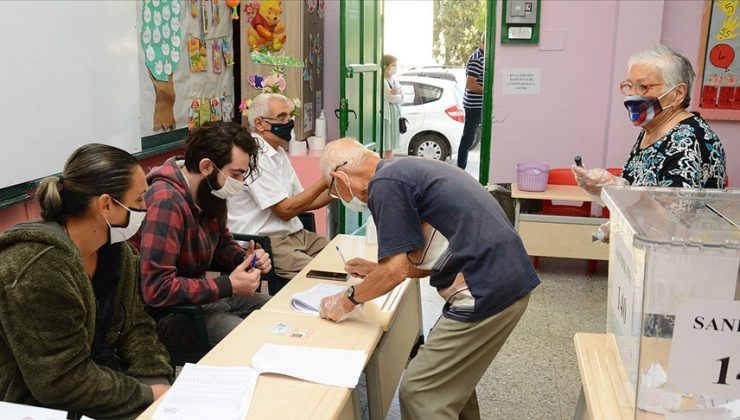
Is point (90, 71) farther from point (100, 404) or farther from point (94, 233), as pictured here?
point (100, 404)

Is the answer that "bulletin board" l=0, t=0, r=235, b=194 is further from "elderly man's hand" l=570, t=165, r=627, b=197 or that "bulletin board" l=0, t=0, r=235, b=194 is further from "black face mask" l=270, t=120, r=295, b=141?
"elderly man's hand" l=570, t=165, r=627, b=197

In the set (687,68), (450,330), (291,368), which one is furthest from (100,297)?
(687,68)

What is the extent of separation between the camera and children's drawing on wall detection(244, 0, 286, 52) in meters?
5.18

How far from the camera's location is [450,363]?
6.89 feet

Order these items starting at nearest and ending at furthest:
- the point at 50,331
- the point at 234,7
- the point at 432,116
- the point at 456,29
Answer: the point at 50,331 → the point at 234,7 → the point at 432,116 → the point at 456,29

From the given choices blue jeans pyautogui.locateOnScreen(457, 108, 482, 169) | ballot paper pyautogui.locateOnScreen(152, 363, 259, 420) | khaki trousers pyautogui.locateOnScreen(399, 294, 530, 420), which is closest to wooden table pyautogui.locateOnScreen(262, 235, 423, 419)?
khaki trousers pyautogui.locateOnScreen(399, 294, 530, 420)

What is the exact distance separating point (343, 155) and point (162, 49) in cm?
251

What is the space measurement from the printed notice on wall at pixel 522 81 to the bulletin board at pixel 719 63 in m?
1.23

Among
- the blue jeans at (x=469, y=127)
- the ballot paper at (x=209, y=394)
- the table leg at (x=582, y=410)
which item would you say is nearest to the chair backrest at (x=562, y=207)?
the blue jeans at (x=469, y=127)

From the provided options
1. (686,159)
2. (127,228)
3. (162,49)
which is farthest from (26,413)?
(162,49)

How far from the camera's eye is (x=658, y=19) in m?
5.14

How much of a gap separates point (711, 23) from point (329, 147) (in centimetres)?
418

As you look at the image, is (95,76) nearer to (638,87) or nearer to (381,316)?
(381,316)

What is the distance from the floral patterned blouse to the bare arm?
1548 mm
